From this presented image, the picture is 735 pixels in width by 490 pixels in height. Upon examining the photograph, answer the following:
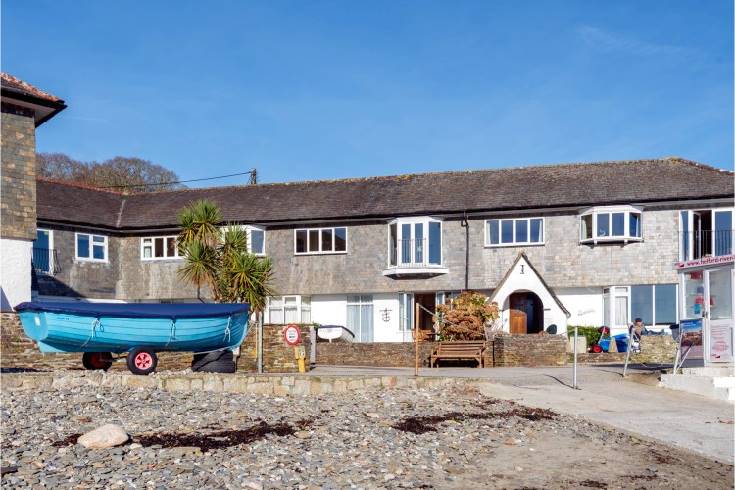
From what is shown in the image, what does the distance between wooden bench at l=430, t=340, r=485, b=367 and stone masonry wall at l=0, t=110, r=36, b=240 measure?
485 inches

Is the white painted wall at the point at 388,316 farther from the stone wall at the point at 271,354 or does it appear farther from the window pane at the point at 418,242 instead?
the stone wall at the point at 271,354

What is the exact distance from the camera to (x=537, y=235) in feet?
114

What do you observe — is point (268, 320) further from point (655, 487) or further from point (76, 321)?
point (655, 487)

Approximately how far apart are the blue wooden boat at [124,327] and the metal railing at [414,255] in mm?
14405

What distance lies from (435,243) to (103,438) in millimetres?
24693

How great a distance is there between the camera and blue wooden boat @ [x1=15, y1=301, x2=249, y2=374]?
19297 millimetres

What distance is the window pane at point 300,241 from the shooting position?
37.4m

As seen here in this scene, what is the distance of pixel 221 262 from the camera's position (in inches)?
1197

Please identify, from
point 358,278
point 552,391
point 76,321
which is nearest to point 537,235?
point 358,278

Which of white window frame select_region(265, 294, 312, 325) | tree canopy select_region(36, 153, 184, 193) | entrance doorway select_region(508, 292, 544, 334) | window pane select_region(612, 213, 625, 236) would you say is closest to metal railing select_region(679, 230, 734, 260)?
window pane select_region(612, 213, 625, 236)

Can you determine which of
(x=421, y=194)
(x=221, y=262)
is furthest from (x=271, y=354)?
(x=421, y=194)

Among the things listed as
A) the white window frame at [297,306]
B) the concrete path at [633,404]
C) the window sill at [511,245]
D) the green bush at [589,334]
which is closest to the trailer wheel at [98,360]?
the concrete path at [633,404]

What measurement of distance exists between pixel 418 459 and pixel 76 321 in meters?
10.4

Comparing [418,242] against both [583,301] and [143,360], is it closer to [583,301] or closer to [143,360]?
[583,301]
